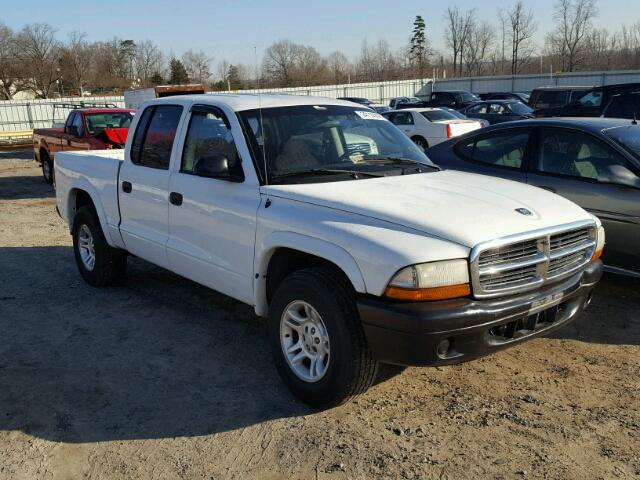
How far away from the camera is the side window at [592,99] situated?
15.9 m

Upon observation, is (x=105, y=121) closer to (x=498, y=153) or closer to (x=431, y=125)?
(x=431, y=125)

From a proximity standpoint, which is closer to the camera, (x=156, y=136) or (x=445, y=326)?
(x=445, y=326)

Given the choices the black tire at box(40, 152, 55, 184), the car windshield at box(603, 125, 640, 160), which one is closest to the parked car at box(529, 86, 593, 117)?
the black tire at box(40, 152, 55, 184)

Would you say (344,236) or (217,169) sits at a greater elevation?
(217,169)

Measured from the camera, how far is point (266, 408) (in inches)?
153

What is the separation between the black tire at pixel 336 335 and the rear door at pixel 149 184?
171 cm

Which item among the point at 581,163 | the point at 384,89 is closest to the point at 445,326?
the point at 581,163

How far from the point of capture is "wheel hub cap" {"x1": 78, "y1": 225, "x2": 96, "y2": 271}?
6.39 meters

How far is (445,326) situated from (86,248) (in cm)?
452

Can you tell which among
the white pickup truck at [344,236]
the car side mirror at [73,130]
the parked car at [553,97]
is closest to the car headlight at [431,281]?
the white pickup truck at [344,236]

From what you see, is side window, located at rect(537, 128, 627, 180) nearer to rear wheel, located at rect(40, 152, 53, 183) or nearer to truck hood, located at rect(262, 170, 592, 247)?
truck hood, located at rect(262, 170, 592, 247)

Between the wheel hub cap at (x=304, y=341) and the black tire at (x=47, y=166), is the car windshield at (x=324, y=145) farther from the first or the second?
the black tire at (x=47, y=166)

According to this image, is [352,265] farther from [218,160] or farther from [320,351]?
[218,160]

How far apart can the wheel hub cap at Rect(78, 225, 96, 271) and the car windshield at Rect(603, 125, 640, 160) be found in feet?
16.6
